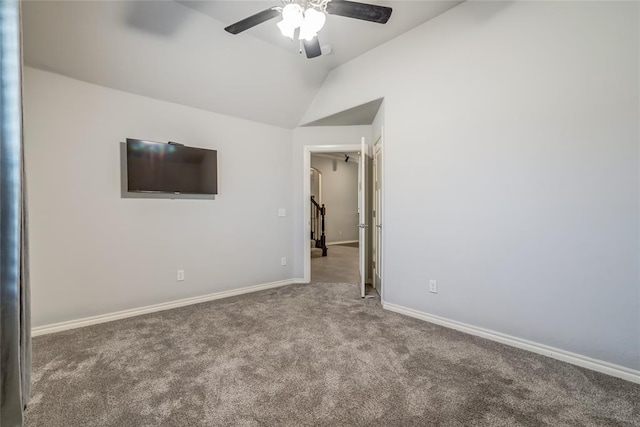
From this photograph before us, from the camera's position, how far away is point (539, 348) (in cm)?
216

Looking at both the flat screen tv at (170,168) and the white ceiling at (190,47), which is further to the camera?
the flat screen tv at (170,168)

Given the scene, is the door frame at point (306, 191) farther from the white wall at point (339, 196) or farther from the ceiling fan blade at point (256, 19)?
the white wall at point (339, 196)

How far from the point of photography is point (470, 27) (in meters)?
2.48

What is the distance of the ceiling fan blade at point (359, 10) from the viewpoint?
187cm

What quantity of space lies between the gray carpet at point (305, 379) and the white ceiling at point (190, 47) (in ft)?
7.98

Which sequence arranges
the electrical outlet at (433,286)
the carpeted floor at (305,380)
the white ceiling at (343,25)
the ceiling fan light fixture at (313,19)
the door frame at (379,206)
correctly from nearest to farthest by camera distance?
the carpeted floor at (305,380), the ceiling fan light fixture at (313,19), the white ceiling at (343,25), the electrical outlet at (433,286), the door frame at (379,206)

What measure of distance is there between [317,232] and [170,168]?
206 inches

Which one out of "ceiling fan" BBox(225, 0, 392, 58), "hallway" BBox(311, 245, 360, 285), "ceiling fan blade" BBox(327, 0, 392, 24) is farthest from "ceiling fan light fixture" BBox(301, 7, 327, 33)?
"hallway" BBox(311, 245, 360, 285)

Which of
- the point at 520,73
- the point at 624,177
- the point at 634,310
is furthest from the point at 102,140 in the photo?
the point at 634,310

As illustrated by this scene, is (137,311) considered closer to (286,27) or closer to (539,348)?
(286,27)

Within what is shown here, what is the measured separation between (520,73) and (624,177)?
1.02 metres

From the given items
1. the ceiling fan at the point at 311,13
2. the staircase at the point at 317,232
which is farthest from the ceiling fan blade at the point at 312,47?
the staircase at the point at 317,232

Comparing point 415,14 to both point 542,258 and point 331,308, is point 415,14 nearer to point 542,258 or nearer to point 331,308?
point 542,258

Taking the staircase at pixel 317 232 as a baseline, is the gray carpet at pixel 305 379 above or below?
below
